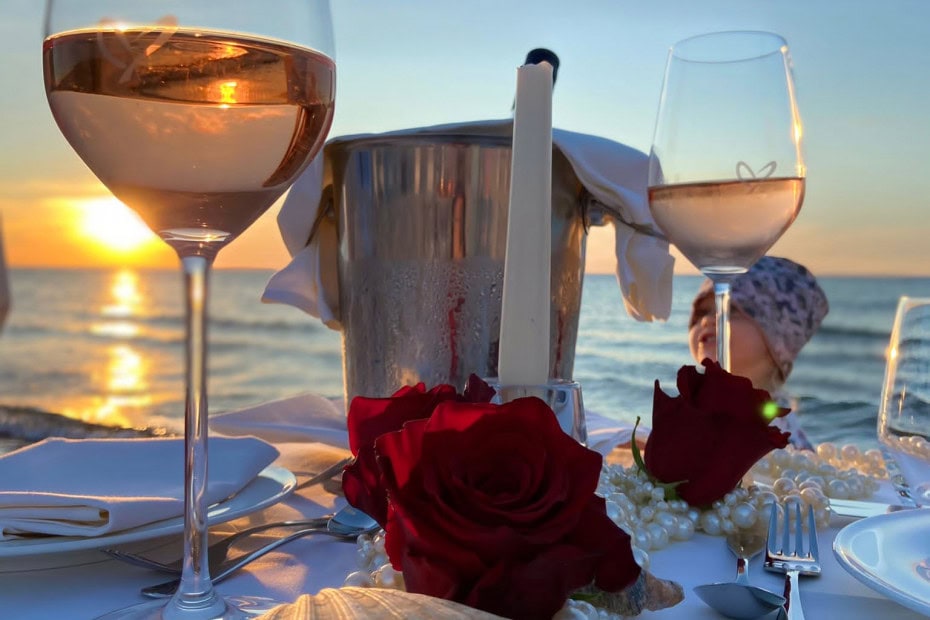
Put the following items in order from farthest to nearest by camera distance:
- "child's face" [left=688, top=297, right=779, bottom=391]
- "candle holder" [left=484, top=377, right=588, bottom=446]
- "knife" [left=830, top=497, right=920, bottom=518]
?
"child's face" [left=688, top=297, right=779, bottom=391]
"knife" [left=830, top=497, right=920, bottom=518]
"candle holder" [left=484, top=377, right=588, bottom=446]

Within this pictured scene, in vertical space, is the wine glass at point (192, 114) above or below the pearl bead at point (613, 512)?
above

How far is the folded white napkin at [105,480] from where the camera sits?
51cm

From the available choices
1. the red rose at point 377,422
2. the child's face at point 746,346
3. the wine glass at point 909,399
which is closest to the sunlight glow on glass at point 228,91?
the red rose at point 377,422

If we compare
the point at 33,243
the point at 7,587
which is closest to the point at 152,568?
the point at 7,587

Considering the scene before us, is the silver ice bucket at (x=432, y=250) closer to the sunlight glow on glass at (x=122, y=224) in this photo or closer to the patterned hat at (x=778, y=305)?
the sunlight glow on glass at (x=122, y=224)

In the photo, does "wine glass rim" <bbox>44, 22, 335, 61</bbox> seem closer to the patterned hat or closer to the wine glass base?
the wine glass base

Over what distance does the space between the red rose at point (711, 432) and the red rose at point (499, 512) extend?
233 mm

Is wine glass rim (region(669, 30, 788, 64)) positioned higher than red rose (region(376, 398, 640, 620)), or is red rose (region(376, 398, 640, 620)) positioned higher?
wine glass rim (region(669, 30, 788, 64))

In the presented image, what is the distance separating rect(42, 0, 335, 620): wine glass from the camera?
0.43m

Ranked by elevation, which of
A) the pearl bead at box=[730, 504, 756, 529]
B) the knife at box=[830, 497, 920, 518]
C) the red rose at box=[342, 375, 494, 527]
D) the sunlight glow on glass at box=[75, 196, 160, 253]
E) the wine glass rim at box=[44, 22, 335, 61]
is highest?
the wine glass rim at box=[44, 22, 335, 61]

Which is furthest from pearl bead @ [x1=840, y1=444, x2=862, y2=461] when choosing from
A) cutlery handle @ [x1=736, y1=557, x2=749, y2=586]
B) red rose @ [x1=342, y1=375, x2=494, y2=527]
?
red rose @ [x1=342, y1=375, x2=494, y2=527]

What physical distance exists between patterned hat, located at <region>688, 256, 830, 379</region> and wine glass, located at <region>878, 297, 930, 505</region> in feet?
5.05

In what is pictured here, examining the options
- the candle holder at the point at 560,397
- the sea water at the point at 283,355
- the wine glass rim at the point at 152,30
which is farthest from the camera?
the sea water at the point at 283,355

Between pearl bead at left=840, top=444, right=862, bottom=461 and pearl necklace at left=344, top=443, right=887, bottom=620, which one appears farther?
pearl bead at left=840, top=444, right=862, bottom=461
